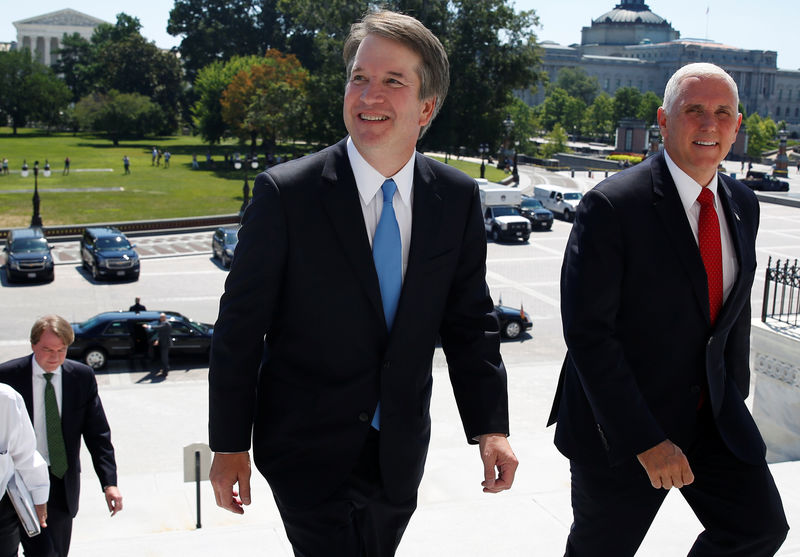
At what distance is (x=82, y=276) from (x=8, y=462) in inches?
1053

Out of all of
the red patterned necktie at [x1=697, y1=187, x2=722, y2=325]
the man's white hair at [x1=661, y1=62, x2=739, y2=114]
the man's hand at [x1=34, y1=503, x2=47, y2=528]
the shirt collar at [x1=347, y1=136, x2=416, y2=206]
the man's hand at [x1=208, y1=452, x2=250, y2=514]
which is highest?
the man's white hair at [x1=661, y1=62, x2=739, y2=114]

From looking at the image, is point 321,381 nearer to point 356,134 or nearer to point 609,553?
point 356,134

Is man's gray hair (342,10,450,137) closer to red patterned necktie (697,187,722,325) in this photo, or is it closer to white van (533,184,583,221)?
red patterned necktie (697,187,722,325)

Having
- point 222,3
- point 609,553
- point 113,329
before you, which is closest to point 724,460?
point 609,553

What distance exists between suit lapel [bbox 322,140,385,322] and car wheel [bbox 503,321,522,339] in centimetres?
1903

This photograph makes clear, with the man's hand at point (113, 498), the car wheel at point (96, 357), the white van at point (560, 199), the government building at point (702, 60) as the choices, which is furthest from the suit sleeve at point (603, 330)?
the government building at point (702, 60)

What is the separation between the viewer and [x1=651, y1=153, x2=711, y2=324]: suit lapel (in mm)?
3629

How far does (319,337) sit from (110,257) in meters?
26.5

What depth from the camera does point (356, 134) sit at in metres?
3.36

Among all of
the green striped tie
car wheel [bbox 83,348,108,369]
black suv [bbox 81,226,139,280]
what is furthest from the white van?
the green striped tie

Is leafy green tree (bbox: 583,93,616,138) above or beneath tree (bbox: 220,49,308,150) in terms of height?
above

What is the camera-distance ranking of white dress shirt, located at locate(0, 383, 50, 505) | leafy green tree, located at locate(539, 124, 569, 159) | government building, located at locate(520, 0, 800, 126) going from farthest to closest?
government building, located at locate(520, 0, 800, 126) < leafy green tree, located at locate(539, 124, 569, 159) < white dress shirt, located at locate(0, 383, 50, 505)

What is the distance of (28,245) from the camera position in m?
28.6

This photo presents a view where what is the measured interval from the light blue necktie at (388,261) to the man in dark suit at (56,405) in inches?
87.6
